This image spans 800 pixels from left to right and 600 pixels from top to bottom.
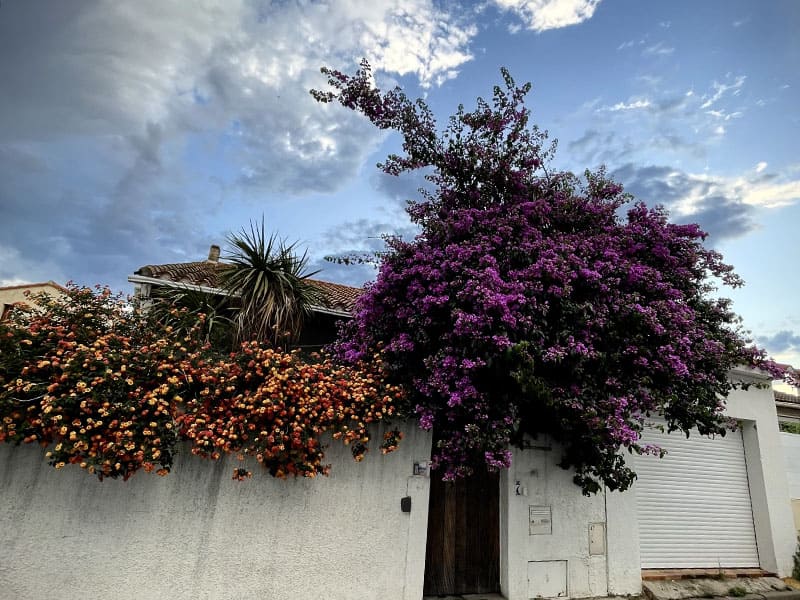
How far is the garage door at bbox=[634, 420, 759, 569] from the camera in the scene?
336 inches

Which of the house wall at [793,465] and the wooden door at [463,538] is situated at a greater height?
the house wall at [793,465]

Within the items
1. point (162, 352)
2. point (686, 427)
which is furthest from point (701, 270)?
point (162, 352)

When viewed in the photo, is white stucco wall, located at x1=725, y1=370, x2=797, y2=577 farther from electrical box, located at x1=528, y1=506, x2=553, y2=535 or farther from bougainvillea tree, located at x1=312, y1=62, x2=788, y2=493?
electrical box, located at x1=528, y1=506, x2=553, y2=535

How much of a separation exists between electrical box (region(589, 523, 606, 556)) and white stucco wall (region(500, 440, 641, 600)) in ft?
0.08

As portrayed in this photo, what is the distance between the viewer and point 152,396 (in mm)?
4867

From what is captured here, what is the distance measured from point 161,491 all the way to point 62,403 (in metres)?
1.49

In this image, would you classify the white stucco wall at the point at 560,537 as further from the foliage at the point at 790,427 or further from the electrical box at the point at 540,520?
the foliage at the point at 790,427

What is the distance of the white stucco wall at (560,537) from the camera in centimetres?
689

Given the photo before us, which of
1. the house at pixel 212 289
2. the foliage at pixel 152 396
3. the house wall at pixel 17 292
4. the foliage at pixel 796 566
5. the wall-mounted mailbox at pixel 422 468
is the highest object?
the house wall at pixel 17 292

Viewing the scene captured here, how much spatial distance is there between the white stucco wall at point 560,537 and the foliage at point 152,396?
8.25 feet

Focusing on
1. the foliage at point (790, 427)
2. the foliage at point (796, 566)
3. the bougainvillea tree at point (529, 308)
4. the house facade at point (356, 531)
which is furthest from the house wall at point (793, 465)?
the bougainvillea tree at point (529, 308)

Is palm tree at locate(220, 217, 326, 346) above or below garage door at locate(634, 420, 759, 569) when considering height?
above

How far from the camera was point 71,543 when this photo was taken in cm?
495

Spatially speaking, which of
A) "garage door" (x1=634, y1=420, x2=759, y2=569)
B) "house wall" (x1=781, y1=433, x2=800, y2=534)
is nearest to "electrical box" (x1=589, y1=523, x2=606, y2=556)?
"garage door" (x1=634, y1=420, x2=759, y2=569)
